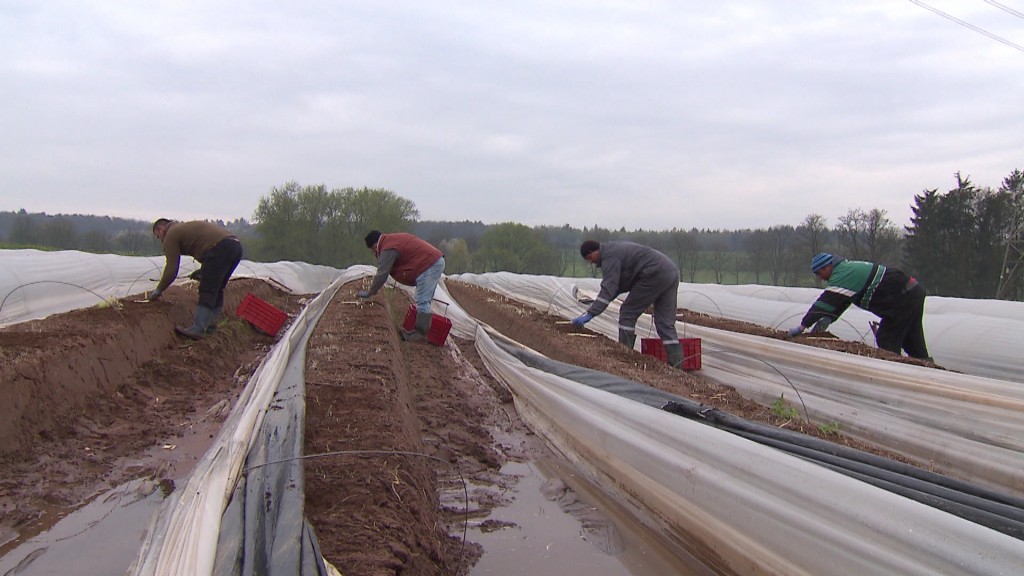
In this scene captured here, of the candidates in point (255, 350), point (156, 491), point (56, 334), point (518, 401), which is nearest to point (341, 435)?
point (156, 491)

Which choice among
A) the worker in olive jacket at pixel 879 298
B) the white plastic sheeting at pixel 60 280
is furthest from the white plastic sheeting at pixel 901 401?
the white plastic sheeting at pixel 60 280

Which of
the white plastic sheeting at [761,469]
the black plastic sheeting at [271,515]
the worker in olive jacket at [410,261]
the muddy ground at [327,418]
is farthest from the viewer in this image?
the worker in olive jacket at [410,261]

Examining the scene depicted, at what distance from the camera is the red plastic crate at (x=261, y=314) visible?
885cm

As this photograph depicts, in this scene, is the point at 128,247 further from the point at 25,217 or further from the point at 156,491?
the point at 156,491

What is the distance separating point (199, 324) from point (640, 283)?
4.98 meters

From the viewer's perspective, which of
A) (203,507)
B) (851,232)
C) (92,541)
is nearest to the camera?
(203,507)

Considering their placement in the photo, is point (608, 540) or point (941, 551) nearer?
point (941, 551)

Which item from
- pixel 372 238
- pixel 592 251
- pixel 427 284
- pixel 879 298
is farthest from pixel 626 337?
pixel 372 238

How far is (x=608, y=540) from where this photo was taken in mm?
3275

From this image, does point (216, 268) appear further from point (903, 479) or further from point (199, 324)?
point (903, 479)

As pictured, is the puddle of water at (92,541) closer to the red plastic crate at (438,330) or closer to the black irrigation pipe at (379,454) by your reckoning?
the black irrigation pipe at (379,454)

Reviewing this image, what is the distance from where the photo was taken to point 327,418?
12.8 ft

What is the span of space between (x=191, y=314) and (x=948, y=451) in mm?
8027

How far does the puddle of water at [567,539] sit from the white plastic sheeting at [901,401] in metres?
2.11
